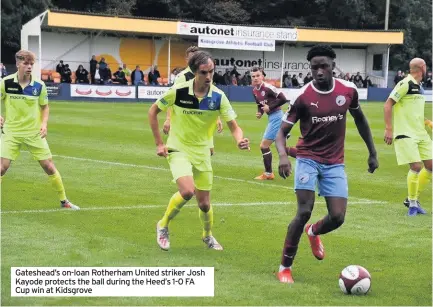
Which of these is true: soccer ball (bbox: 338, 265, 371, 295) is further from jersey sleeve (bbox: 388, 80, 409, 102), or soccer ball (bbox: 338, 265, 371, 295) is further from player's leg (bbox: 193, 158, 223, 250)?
jersey sleeve (bbox: 388, 80, 409, 102)

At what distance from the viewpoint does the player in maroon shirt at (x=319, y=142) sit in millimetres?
8203

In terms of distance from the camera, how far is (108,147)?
2138 cm

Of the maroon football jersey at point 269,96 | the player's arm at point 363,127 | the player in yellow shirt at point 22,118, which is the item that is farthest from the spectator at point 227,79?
the player's arm at point 363,127

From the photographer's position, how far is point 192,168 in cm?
958

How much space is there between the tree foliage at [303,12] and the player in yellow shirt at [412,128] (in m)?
50.7

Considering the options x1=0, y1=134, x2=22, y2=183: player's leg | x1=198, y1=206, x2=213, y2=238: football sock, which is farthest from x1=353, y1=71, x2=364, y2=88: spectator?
x1=198, y1=206, x2=213, y2=238: football sock

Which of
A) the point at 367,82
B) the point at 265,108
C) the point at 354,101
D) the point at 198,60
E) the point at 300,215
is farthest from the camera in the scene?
the point at 367,82

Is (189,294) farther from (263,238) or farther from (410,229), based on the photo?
(410,229)

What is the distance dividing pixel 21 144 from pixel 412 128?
613 cm

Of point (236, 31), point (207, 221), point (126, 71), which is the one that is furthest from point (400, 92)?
point (236, 31)

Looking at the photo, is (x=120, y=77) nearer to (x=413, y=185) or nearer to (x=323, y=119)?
(x=413, y=185)

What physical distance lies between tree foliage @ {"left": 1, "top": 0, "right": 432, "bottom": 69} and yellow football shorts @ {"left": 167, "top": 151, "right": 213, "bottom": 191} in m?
53.3

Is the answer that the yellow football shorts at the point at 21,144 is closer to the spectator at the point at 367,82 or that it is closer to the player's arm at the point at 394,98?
the player's arm at the point at 394,98

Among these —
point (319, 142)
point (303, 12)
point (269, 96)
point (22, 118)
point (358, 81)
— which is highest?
point (303, 12)
